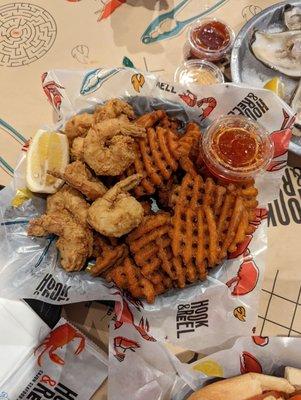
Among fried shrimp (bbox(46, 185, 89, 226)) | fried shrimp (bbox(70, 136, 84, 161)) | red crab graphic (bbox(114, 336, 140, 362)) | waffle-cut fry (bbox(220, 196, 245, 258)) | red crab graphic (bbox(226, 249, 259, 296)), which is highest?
fried shrimp (bbox(70, 136, 84, 161))

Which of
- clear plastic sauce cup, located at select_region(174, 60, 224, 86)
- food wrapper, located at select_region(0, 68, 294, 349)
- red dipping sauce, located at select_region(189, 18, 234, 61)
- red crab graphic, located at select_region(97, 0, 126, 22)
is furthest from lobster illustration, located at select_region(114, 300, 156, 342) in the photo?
red crab graphic, located at select_region(97, 0, 126, 22)

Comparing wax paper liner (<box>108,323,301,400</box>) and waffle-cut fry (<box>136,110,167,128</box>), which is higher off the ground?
waffle-cut fry (<box>136,110,167,128</box>)

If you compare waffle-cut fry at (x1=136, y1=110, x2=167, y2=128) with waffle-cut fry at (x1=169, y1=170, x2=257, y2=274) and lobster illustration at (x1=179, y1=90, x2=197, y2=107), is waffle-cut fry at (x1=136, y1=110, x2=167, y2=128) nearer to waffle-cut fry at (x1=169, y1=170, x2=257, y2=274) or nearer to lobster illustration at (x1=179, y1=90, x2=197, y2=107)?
lobster illustration at (x1=179, y1=90, x2=197, y2=107)

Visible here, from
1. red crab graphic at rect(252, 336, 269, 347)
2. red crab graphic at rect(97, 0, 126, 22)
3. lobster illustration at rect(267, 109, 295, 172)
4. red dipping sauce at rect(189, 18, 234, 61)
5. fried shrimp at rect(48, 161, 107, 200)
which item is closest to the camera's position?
red crab graphic at rect(252, 336, 269, 347)

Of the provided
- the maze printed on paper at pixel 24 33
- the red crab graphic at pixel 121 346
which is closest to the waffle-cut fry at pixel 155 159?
the red crab graphic at pixel 121 346

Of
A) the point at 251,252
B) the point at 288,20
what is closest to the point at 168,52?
the point at 288,20

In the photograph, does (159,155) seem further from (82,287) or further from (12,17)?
(12,17)
